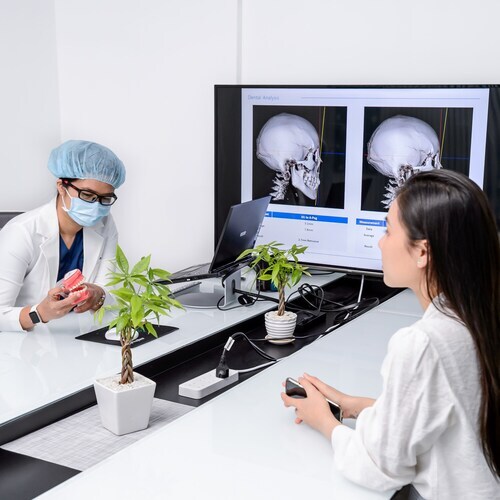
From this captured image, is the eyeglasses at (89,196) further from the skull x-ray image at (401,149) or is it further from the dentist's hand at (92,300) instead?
the skull x-ray image at (401,149)

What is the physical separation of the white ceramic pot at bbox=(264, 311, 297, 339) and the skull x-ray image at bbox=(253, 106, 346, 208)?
0.76 m

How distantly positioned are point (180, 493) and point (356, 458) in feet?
1.06

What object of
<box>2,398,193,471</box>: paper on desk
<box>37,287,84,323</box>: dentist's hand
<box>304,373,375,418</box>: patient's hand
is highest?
<box>37,287,84,323</box>: dentist's hand

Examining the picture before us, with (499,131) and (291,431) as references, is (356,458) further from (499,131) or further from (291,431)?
(499,131)

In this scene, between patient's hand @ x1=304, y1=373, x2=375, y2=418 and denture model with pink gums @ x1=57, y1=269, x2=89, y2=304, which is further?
denture model with pink gums @ x1=57, y1=269, x2=89, y2=304

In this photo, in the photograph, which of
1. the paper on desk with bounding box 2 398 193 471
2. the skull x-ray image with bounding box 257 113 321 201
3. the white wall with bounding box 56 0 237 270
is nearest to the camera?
the paper on desk with bounding box 2 398 193 471

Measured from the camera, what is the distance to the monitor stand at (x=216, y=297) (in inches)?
102

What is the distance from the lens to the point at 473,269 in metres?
1.24

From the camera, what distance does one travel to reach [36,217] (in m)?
2.53

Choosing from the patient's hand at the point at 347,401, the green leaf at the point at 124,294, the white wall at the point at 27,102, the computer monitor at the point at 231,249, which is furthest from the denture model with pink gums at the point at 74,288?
the white wall at the point at 27,102

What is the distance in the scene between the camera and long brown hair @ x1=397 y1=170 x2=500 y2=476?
1.23 meters

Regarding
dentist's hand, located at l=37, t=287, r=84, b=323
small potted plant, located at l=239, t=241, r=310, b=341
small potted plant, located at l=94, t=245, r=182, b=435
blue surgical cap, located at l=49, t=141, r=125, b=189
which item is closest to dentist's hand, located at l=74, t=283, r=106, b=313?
dentist's hand, located at l=37, t=287, r=84, b=323

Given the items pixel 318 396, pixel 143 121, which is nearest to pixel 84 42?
pixel 143 121

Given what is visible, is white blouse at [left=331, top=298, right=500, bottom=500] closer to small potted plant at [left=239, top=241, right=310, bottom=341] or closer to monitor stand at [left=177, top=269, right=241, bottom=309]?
small potted plant at [left=239, top=241, right=310, bottom=341]
